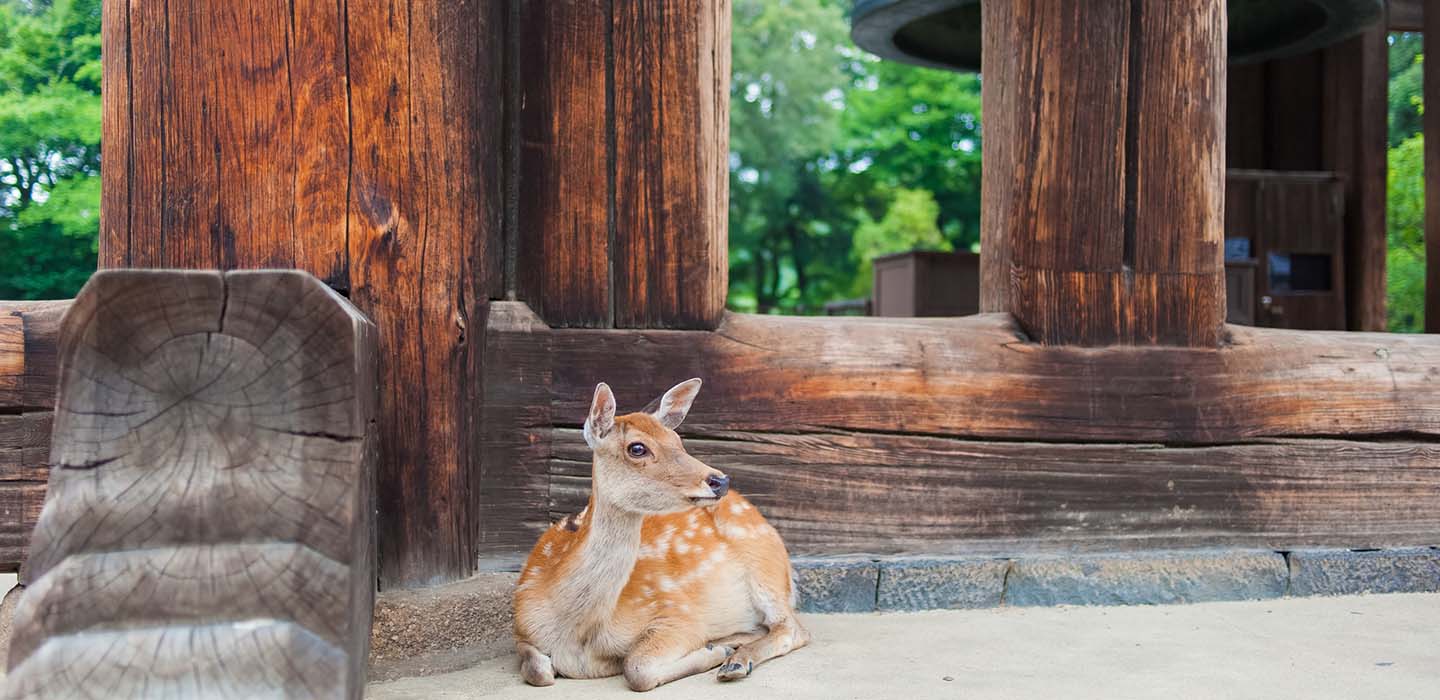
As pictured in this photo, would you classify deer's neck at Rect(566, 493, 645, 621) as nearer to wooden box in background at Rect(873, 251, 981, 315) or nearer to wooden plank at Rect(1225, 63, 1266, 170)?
wooden box in background at Rect(873, 251, 981, 315)

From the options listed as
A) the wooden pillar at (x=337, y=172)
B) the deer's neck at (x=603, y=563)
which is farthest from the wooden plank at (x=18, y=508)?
the deer's neck at (x=603, y=563)

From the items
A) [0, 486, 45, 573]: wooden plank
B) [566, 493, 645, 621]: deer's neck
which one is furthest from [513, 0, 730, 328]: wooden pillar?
[0, 486, 45, 573]: wooden plank

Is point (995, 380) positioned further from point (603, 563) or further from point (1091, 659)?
point (603, 563)

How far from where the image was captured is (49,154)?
1627cm

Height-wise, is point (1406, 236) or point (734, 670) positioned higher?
point (1406, 236)

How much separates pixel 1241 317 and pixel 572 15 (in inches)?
316

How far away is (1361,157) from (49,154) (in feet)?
51.0

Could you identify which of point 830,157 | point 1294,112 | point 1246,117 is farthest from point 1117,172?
point 830,157

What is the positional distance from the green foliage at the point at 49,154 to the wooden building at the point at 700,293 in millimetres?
14388

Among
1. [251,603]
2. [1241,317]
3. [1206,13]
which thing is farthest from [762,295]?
[251,603]

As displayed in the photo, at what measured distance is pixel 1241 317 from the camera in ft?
33.0

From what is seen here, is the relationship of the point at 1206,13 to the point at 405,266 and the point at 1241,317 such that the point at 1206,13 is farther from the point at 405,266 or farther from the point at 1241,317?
the point at 1241,317

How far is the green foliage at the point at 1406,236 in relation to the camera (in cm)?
2302

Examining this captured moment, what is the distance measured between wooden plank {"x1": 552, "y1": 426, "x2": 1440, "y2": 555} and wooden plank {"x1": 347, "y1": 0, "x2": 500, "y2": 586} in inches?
16.5
